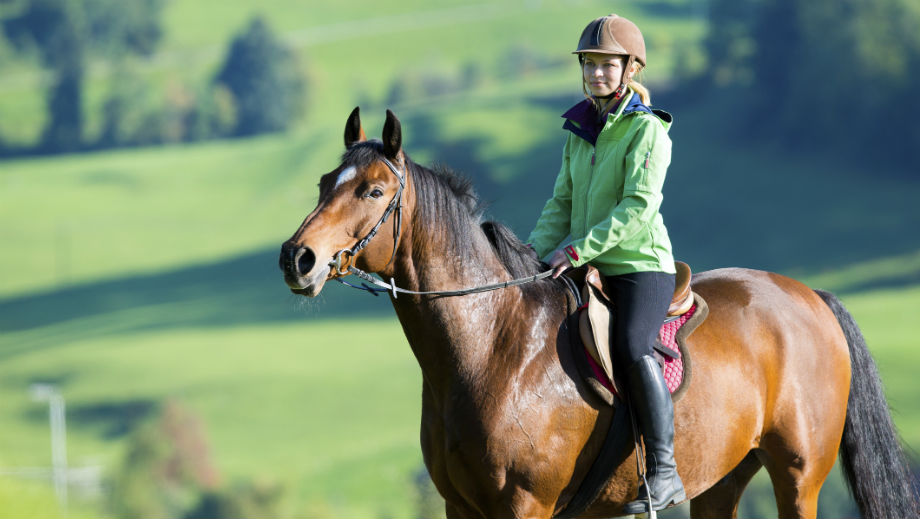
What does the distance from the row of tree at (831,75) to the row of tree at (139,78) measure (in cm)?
3767

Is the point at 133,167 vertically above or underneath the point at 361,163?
underneath

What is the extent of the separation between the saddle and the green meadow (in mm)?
33802

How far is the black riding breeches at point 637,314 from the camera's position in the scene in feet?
15.2

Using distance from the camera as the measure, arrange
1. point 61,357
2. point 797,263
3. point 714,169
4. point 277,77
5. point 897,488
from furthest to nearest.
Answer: point 277,77 < point 714,169 < point 797,263 < point 61,357 < point 897,488

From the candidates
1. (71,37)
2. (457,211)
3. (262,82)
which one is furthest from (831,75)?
(457,211)

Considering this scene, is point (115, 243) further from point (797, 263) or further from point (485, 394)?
point (485, 394)

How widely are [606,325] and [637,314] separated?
14 centimetres

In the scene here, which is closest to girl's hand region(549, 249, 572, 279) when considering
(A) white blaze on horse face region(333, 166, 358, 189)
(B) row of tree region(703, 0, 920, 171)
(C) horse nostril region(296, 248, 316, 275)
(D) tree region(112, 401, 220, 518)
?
(A) white blaze on horse face region(333, 166, 358, 189)

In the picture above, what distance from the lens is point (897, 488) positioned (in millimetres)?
5621

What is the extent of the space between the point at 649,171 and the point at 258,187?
3099 inches

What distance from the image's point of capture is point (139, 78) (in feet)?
300

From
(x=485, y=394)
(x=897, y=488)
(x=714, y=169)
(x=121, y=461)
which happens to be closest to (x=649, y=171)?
(x=485, y=394)

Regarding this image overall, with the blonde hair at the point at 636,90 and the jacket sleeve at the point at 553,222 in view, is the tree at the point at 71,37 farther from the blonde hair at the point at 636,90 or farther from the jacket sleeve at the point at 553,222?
the blonde hair at the point at 636,90

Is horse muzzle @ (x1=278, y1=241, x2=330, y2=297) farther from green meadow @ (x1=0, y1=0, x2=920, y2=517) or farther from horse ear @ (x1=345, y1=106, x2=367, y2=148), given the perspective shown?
green meadow @ (x1=0, y1=0, x2=920, y2=517)
